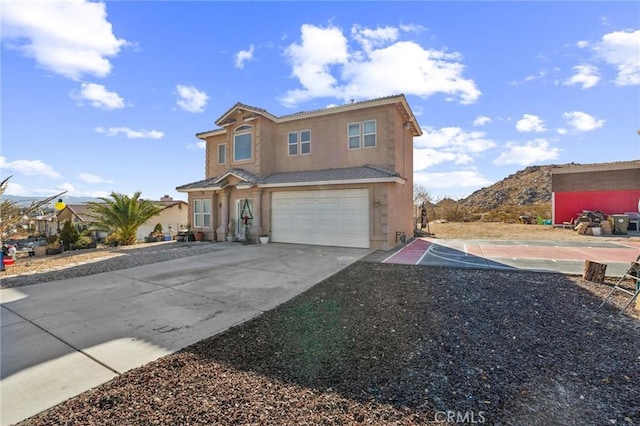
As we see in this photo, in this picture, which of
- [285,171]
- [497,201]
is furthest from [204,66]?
[497,201]

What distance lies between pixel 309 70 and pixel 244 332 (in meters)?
12.7

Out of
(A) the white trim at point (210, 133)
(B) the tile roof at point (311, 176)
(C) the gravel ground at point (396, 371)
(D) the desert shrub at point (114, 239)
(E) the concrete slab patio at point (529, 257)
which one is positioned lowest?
(C) the gravel ground at point (396, 371)

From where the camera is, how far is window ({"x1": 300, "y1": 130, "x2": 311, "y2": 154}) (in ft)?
49.7

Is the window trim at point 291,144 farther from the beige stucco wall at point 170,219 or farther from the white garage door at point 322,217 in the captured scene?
the beige stucco wall at point 170,219

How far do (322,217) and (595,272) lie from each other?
9.59 m

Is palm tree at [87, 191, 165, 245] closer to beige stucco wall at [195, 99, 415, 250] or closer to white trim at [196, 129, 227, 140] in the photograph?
beige stucco wall at [195, 99, 415, 250]

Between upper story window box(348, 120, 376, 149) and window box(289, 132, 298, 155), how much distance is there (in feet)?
10.8

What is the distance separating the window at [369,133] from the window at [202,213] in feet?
34.1

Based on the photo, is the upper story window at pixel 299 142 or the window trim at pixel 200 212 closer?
the upper story window at pixel 299 142

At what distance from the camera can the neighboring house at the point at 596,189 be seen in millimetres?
18875

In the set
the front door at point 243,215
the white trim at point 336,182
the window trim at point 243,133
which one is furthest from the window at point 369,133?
the front door at point 243,215

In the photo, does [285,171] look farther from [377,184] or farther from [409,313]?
[409,313]

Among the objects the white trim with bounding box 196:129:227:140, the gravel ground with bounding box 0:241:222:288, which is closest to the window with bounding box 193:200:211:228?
the white trim with bounding box 196:129:227:140

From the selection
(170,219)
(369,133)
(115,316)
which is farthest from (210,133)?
(170,219)
